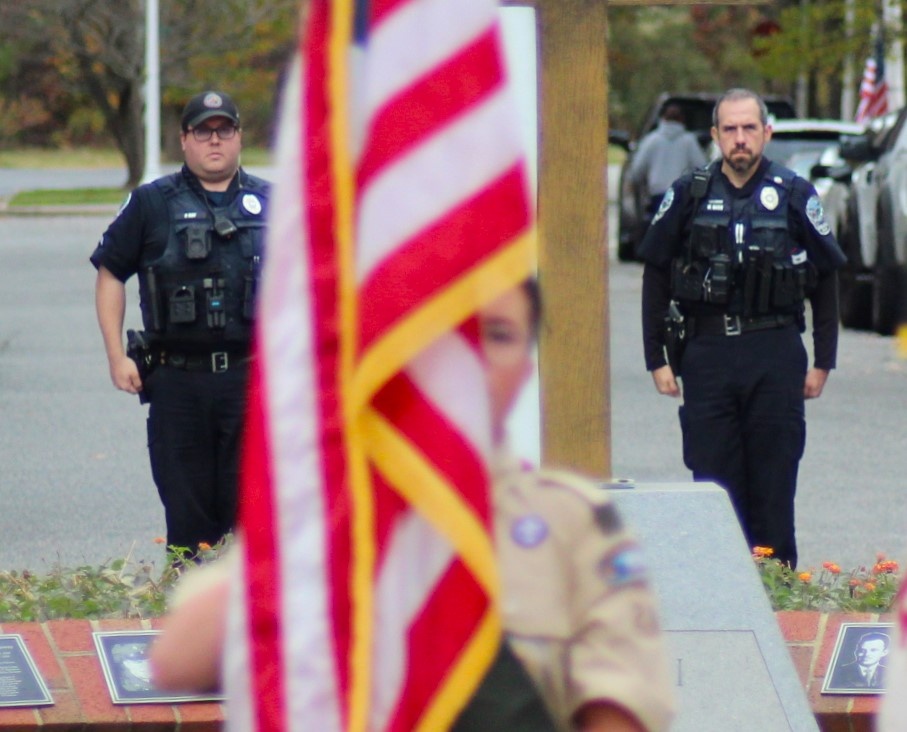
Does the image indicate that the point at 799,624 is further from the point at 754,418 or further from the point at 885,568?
the point at 754,418

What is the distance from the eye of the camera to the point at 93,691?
186 inches

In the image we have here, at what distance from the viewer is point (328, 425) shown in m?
1.99

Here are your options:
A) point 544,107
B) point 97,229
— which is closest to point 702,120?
point 97,229

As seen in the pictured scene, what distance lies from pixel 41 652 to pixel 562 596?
3.16 meters

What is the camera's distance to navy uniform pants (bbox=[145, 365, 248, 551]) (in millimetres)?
6320

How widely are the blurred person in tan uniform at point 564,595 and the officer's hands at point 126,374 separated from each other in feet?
15.1

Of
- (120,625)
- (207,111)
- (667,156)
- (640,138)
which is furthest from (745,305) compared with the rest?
(640,138)

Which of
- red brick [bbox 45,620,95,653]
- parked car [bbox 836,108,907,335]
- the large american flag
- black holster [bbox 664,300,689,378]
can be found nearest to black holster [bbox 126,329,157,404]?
red brick [bbox 45,620,95,653]

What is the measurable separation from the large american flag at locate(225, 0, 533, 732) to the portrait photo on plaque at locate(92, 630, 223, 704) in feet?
8.73

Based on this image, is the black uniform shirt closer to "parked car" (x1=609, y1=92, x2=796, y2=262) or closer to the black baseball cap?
the black baseball cap

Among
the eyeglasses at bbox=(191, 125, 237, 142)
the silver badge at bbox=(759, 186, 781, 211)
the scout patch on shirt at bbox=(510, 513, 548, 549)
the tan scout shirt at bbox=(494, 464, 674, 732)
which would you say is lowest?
the tan scout shirt at bbox=(494, 464, 674, 732)

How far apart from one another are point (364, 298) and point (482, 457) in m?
0.19

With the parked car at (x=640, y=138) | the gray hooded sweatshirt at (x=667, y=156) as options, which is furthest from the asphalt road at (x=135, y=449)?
the parked car at (x=640, y=138)

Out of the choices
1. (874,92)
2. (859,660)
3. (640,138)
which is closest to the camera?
(859,660)
